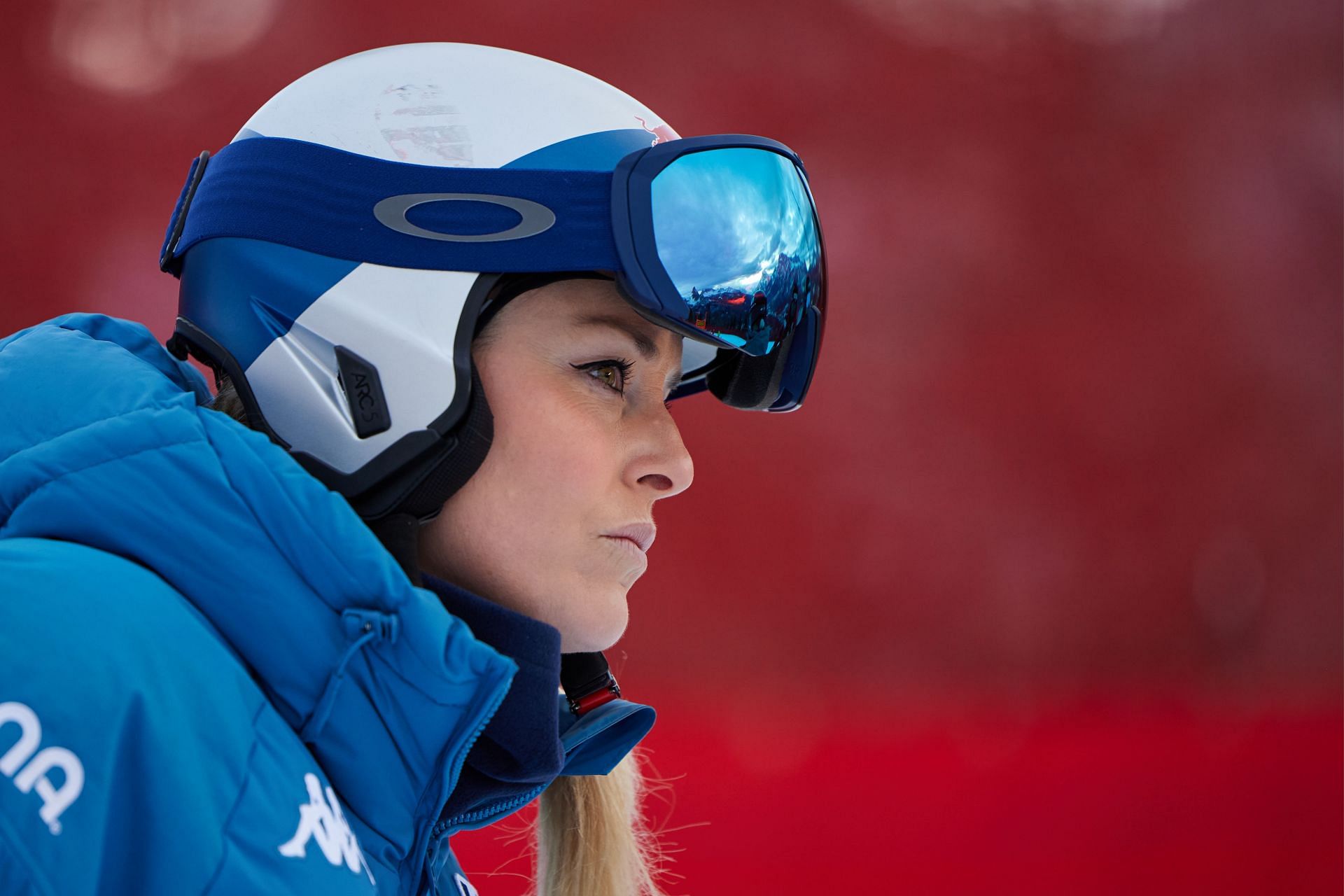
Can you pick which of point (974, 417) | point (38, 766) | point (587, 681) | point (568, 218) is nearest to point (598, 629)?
point (587, 681)

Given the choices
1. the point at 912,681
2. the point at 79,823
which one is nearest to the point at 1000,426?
the point at 912,681

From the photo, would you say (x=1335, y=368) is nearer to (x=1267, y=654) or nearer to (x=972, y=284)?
(x=1267, y=654)

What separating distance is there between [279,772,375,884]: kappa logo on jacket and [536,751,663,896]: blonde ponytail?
517mm

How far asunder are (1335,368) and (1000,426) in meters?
0.91

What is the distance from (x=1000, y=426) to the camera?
109 inches

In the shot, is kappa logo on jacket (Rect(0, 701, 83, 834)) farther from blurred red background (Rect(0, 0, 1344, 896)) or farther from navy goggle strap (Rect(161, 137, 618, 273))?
blurred red background (Rect(0, 0, 1344, 896))

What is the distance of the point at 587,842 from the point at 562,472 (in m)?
0.45

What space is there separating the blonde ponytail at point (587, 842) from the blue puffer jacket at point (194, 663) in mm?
377

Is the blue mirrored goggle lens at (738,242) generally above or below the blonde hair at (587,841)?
above

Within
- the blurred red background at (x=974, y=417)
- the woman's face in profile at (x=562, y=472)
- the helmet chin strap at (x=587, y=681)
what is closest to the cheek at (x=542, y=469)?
the woman's face in profile at (x=562, y=472)

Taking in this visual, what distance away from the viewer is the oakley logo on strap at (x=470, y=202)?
38.1 inches

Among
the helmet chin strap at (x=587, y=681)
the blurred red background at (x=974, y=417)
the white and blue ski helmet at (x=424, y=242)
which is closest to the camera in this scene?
the white and blue ski helmet at (x=424, y=242)

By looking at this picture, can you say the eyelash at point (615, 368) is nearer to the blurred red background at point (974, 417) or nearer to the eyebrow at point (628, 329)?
the eyebrow at point (628, 329)

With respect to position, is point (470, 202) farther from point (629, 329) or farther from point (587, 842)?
A: point (587, 842)
